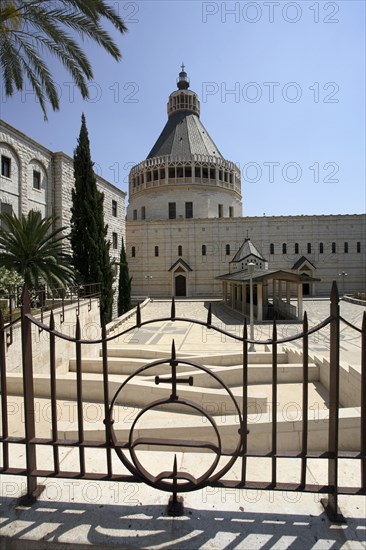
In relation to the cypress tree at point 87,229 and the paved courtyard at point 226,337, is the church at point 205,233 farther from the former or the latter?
the paved courtyard at point 226,337

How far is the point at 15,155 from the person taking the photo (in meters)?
18.3

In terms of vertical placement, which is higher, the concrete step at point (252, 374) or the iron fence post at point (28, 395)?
the iron fence post at point (28, 395)

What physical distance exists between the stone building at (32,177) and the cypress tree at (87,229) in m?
1.21

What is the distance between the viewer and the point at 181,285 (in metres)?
37.2

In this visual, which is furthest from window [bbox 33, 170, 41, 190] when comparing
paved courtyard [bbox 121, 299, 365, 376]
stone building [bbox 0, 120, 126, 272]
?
paved courtyard [bbox 121, 299, 365, 376]

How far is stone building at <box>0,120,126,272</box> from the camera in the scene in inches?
695

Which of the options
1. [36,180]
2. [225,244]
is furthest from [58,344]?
[225,244]

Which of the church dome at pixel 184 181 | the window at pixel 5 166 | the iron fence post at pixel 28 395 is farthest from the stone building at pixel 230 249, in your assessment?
the iron fence post at pixel 28 395

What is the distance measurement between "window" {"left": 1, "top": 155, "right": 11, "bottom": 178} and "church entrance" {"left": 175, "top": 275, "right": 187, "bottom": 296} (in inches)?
863

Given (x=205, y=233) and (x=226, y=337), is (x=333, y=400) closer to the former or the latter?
(x=226, y=337)

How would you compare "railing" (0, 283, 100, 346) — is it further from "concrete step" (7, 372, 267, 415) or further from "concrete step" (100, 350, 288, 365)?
"concrete step" (100, 350, 288, 365)

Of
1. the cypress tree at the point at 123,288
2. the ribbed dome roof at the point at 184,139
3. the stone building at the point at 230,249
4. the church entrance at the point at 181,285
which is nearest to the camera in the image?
the cypress tree at the point at 123,288

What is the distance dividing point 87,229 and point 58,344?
11437 millimetres

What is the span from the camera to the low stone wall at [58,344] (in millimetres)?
8383
